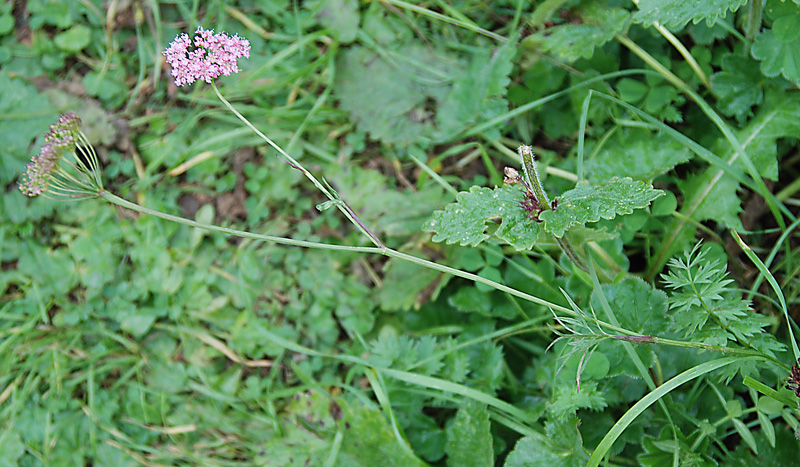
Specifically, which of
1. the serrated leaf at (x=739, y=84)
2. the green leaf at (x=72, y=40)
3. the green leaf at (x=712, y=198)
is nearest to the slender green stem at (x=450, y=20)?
the serrated leaf at (x=739, y=84)

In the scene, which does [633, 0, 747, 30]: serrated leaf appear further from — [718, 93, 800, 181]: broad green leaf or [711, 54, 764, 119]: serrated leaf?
[718, 93, 800, 181]: broad green leaf

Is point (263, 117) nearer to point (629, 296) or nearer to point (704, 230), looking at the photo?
point (629, 296)

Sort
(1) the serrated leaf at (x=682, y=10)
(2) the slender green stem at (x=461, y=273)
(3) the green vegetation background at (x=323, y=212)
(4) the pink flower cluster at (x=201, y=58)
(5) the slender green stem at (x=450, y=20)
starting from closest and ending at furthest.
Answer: (2) the slender green stem at (x=461, y=273), (4) the pink flower cluster at (x=201, y=58), (1) the serrated leaf at (x=682, y=10), (3) the green vegetation background at (x=323, y=212), (5) the slender green stem at (x=450, y=20)

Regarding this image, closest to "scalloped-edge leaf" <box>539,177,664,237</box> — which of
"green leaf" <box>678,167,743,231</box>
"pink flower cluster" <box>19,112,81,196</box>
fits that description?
"green leaf" <box>678,167,743,231</box>

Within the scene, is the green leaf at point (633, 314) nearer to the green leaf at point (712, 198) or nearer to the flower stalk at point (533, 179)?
the flower stalk at point (533, 179)

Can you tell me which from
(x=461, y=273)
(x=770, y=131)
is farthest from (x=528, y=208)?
(x=770, y=131)
